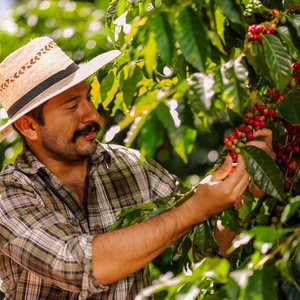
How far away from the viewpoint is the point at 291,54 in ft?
7.21

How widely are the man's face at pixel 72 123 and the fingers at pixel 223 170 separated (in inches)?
34.2

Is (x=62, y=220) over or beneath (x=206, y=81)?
beneath

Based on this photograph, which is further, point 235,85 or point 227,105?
point 227,105

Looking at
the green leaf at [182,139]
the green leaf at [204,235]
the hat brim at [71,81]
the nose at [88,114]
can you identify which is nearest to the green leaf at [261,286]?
the green leaf at [182,139]

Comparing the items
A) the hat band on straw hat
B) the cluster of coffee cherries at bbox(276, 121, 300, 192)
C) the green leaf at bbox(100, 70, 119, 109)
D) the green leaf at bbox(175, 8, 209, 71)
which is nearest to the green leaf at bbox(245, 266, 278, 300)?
the green leaf at bbox(175, 8, 209, 71)

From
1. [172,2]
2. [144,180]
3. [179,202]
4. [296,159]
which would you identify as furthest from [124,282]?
[172,2]

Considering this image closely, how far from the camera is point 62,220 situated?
2963 millimetres

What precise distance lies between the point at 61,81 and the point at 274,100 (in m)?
1.15

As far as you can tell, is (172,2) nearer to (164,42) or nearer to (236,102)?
(164,42)

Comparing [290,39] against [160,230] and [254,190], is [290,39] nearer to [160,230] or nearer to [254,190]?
[254,190]

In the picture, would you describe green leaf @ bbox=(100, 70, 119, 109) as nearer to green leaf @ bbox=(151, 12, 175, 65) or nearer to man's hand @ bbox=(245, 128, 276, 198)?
man's hand @ bbox=(245, 128, 276, 198)

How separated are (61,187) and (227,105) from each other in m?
1.25

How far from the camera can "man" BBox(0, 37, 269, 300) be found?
275cm

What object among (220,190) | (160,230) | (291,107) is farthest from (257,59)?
(160,230)
